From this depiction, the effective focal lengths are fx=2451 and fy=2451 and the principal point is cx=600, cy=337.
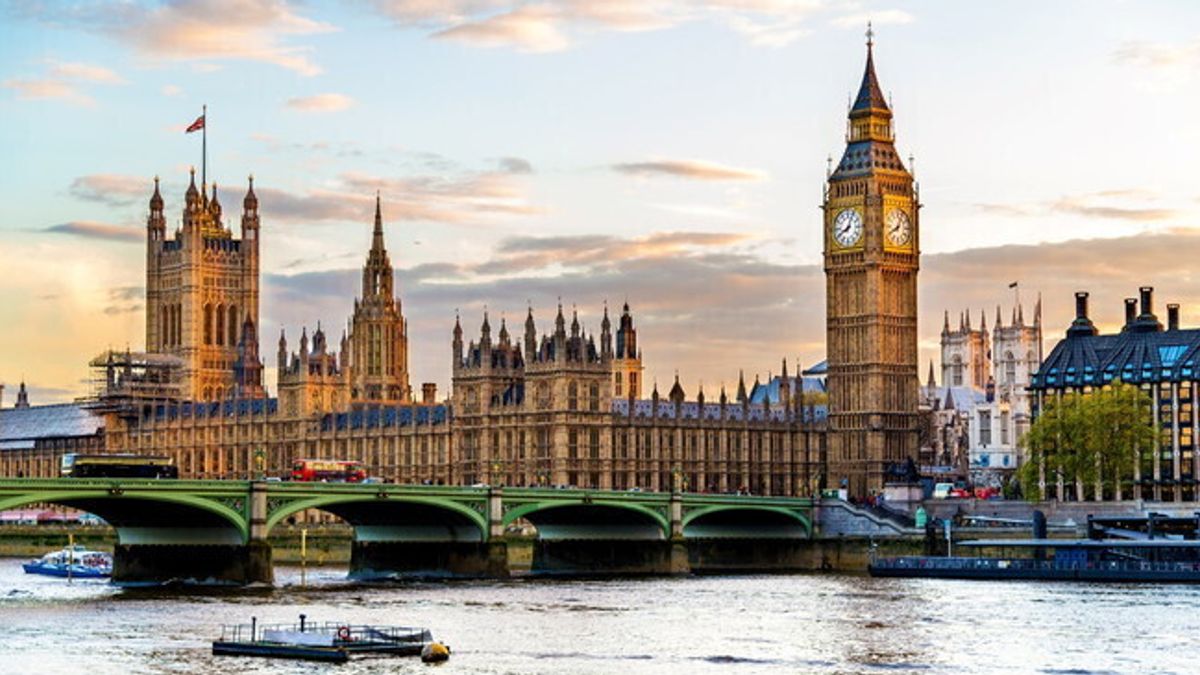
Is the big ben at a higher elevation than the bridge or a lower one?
higher

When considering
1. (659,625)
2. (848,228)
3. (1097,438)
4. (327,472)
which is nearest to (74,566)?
(327,472)

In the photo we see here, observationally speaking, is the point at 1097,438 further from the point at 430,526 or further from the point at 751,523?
the point at 430,526

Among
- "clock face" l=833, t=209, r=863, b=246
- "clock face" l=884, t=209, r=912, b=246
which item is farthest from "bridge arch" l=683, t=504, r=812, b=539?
"clock face" l=884, t=209, r=912, b=246

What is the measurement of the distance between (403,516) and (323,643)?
4465 centimetres

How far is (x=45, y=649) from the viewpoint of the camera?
234 ft

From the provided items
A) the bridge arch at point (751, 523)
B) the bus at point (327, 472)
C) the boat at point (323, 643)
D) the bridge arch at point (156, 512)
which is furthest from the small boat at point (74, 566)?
the boat at point (323, 643)

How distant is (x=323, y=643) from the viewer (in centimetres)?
6875

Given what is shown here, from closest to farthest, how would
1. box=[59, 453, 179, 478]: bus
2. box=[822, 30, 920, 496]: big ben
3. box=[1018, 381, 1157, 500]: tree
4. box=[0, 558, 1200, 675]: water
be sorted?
box=[0, 558, 1200, 675]: water
box=[59, 453, 179, 478]: bus
box=[1018, 381, 1157, 500]: tree
box=[822, 30, 920, 496]: big ben

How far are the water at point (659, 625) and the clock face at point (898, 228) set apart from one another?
55.7 meters

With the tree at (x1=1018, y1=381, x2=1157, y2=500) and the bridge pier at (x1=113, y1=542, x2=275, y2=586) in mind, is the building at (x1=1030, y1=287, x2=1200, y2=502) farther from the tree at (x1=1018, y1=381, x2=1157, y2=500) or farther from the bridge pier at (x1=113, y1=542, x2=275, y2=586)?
the bridge pier at (x1=113, y1=542, x2=275, y2=586)

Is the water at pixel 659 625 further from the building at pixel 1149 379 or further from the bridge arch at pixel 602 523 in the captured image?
the building at pixel 1149 379

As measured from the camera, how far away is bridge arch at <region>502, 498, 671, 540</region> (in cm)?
12072

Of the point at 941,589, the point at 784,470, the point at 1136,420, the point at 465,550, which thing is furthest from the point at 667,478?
the point at 941,589

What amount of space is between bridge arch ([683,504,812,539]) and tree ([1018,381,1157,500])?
1614 cm
